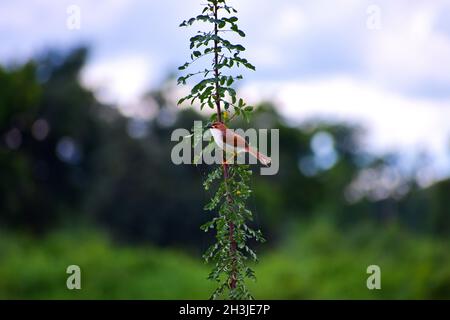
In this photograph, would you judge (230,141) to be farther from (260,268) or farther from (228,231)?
(260,268)

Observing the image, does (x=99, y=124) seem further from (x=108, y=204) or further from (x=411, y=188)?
(x=411, y=188)

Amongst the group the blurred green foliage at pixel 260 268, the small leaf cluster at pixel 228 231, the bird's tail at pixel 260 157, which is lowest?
the small leaf cluster at pixel 228 231

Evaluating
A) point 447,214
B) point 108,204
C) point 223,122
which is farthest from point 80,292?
point 223,122

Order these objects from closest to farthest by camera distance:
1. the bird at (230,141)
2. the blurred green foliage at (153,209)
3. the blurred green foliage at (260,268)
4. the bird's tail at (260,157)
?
1. the bird at (230,141)
2. the bird's tail at (260,157)
3. the blurred green foliage at (260,268)
4. the blurred green foliage at (153,209)

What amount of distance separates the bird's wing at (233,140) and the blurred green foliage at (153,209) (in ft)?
68.6

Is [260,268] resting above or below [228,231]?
above

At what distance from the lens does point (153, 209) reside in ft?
114

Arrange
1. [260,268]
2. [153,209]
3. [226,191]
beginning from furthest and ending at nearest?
[153,209]
[260,268]
[226,191]

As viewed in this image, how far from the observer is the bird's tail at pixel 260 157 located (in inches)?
173

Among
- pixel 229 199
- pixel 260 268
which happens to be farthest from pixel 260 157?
pixel 260 268

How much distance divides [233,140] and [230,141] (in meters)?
0.04

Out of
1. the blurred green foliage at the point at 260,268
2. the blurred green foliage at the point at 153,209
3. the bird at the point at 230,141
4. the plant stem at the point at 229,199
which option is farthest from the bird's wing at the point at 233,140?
the blurred green foliage at the point at 153,209

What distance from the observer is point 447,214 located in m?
32.3

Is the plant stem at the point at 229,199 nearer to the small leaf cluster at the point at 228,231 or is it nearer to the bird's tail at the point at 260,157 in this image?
the small leaf cluster at the point at 228,231
